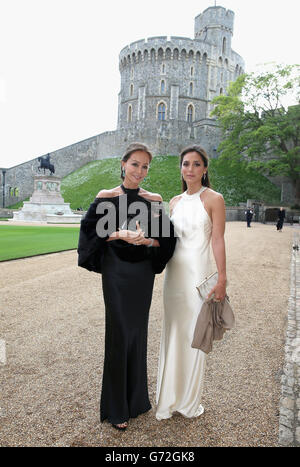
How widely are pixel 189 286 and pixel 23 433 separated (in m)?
1.64

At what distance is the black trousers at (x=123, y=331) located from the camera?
2584mm

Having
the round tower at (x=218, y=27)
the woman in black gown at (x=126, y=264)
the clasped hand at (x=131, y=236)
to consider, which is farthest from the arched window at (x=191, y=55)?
the clasped hand at (x=131, y=236)

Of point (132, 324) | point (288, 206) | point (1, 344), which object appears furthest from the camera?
point (288, 206)

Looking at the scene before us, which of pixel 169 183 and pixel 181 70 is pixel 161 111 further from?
pixel 169 183

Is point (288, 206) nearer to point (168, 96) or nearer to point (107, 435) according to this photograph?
point (168, 96)

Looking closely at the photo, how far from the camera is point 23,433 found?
8.08ft

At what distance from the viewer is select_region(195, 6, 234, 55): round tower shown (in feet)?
171

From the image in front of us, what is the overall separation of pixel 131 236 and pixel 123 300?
0.50m

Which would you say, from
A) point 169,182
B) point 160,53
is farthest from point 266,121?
point 160,53

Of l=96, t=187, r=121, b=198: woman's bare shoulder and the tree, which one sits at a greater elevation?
the tree

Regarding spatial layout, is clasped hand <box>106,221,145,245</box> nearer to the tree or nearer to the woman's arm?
the woman's arm

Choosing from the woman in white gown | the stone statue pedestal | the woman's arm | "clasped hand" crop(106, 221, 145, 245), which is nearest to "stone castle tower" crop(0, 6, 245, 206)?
the stone statue pedestal

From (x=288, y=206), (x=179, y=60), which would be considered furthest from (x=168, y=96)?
(x=288, y=206)

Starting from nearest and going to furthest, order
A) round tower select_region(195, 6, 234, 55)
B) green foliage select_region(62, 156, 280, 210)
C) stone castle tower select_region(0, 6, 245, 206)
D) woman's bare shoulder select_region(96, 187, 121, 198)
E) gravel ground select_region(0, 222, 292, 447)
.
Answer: gravel ground select_region(0, 222, 292, 447), woman's bare shoulder select_region(96, 187, 121, 198), green foliage select_region(62, 156, 280, 210), stone castle tower select_region(0, 6, 245, 206), round tower select_region(195, 6, 234, 55)
